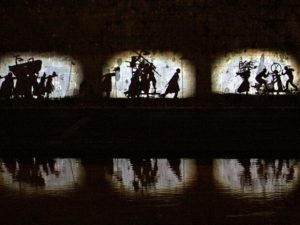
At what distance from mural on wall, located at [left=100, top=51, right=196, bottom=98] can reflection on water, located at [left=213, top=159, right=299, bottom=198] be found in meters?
5.87

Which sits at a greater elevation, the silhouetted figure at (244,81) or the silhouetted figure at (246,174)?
the silhouetted figure at (244,81)

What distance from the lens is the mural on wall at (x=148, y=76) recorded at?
16.7m

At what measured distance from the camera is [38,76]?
17.1 m

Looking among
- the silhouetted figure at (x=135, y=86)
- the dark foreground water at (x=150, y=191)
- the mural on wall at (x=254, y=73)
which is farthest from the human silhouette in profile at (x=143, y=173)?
the mural on wall at (x=254, y=73)

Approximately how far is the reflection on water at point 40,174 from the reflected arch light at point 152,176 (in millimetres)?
674

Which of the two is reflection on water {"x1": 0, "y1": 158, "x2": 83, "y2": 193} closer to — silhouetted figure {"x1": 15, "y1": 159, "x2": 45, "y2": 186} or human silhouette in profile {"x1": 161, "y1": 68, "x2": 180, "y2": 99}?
silhouetted figure {"x1": 15, "y1": 159, "x2": 45, "y2": 186}

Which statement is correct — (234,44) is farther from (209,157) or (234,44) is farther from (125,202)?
(125,202)

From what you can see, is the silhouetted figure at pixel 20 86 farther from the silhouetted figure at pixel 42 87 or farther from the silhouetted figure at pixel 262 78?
the silhouetted figure at pixel 262 78

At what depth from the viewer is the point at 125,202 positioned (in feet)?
23.3

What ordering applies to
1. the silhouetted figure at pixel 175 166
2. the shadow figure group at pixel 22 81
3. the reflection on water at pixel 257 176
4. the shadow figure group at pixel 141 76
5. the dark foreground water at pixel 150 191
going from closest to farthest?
1. the dark foreground water at pixel 150 191
2. the reflection on water at pixel 257 176
3. the silhouetted figure at pixel 175 166
4. the shadow figure group at pixel 141 76
5. the shadow figure group at pixel 22 81

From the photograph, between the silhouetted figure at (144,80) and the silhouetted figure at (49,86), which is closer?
the silhouetted figure at (144,80)

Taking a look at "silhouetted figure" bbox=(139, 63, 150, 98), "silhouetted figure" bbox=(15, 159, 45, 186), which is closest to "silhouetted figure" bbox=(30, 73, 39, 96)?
"silhouetted figure" bbox=(139, 63, 150, 98)

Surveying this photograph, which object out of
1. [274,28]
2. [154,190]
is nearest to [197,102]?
[274,28]

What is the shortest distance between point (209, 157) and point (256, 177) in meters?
2.63
